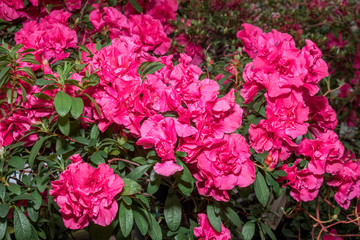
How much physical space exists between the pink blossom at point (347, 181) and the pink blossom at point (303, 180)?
12 centimetres

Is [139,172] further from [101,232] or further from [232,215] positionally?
[232,215]

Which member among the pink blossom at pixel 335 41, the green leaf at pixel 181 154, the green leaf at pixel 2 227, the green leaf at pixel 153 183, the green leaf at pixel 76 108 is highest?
the green leaf at pixel 76 108

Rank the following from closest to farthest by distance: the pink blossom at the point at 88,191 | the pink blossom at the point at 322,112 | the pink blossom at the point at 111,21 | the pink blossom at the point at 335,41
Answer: the pink blossom at the point at 88,191 < the pink blossom at the point at 322,112 < the pink blossom at the point at 111,21 < the pink blossom at the point at 335,41

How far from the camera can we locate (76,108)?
888mm

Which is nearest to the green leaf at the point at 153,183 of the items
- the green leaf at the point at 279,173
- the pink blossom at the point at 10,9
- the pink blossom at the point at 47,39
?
the green leaf at the point at 279,173

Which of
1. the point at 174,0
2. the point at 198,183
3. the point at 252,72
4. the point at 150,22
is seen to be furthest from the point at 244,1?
the point at 198,183

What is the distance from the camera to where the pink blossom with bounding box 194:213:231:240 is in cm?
109

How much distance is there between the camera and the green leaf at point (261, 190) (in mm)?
983

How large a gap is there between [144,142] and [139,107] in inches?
3.9

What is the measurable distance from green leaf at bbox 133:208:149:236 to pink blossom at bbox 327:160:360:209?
63 cm

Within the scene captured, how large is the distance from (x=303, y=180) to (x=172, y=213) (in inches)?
15.6

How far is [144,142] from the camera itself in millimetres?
866

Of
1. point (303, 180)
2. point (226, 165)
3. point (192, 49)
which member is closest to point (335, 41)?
point (192, 49)

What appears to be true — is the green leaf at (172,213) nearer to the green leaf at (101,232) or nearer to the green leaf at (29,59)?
the green leaf at (101,232)
